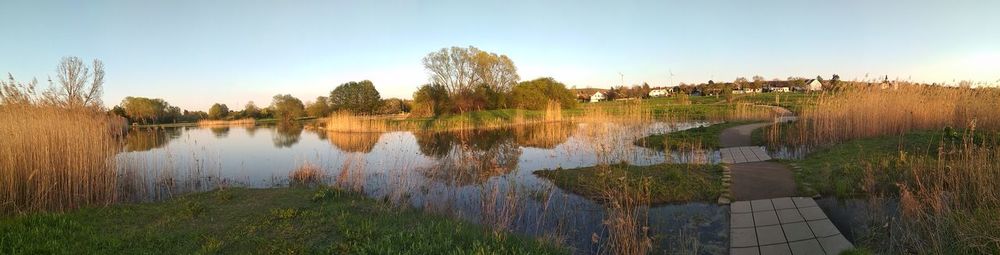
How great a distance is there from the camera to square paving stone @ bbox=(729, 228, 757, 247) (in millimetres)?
5004

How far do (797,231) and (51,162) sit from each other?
10703 millimetres

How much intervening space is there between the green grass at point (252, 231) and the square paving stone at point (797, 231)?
2749mm

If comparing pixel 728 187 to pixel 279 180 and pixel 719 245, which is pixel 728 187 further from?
pixel 279 180

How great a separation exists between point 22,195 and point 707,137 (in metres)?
16.9

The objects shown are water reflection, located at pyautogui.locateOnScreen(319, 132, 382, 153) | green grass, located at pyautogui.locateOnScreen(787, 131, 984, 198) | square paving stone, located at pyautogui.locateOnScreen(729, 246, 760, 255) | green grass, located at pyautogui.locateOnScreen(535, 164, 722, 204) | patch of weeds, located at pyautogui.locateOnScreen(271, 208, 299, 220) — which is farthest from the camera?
water reflection, located at pyautogui.locateOnScreen(319, 132, 382, 153)

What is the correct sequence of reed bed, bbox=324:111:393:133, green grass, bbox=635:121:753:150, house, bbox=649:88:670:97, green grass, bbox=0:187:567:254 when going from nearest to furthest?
green grass, bbox=0:187:567:254 → green grass, bbox=635:121:753:150 → reed bed, bbox=324:111:393:133 → house, bbox=649:88:670:97

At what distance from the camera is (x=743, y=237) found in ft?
17.1

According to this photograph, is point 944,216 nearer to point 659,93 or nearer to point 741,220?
point 741,220

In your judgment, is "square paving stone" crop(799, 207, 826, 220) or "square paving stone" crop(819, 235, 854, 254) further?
"square paving stone" crop(799, 207, 826, 220)

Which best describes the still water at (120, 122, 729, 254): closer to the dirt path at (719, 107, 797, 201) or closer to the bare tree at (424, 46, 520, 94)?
the dirt path at (719, 107, 797, 201)

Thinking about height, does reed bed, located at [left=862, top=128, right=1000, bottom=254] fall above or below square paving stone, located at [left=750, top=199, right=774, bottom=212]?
above

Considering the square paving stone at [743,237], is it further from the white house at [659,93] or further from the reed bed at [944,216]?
the white house at [659,93]

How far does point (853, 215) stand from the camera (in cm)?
596

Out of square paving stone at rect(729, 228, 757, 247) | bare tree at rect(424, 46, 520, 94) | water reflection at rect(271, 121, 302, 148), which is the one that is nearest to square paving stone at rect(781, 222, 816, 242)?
square paving stone at rect(729, 228, 757, 247)
